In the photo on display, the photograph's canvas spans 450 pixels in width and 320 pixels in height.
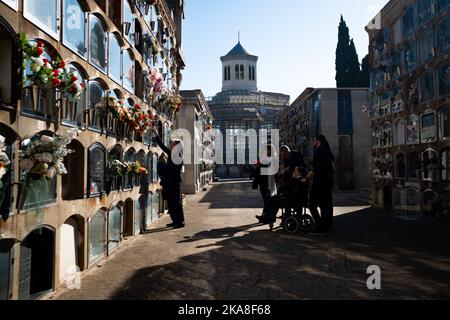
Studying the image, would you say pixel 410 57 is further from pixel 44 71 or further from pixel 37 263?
pixel 37 263

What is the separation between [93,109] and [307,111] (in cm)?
2765

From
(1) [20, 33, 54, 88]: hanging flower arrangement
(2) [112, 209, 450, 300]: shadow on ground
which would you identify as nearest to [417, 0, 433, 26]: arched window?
(2) [112, 209, 450, 300]: shadow on ground

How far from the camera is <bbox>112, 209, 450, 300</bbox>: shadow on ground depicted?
4.26 meters

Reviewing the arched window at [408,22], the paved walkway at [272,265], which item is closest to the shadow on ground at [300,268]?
the paved walkway at [272,265]

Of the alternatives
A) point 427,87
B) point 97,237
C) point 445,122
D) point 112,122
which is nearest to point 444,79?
point 427,87

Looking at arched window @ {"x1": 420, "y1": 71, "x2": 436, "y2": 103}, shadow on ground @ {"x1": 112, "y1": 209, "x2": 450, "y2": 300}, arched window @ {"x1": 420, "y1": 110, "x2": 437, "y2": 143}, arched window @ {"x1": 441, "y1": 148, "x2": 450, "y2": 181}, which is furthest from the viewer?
arched window @ {"x1": 420, "y1": 71, "x2": 436, "y2": 103}

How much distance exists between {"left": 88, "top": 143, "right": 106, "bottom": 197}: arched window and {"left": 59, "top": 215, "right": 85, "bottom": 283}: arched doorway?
564mm

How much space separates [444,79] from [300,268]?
7789 millimetres

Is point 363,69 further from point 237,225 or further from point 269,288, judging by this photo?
point 269,288

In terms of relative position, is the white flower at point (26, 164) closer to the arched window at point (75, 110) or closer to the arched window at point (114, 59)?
the arched window at point (75, 110)

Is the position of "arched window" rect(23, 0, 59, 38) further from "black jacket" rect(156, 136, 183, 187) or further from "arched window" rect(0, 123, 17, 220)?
"black jacket" rect(156, 136, 183, 187)

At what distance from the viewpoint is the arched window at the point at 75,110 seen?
15.1ft

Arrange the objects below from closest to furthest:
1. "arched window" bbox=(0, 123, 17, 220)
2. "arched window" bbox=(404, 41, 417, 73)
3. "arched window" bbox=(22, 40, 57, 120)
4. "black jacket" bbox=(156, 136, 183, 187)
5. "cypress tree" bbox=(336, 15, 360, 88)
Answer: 1. "arched window" bbox=(0, 123, 17, 220)
2. "arched window" bbox=(22, 40, 57, 120)
3. "black jacket" bbox=(156, 136, 183, 187)
4. "arched window" bbox=(404, 41, 417, 73)
5. "cypress tree" bbox=(336, 15, 360, 88)

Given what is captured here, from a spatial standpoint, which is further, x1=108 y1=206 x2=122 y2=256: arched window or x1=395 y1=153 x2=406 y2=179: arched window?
x1=395 y1=153 x2=406 y2=179: arched window
